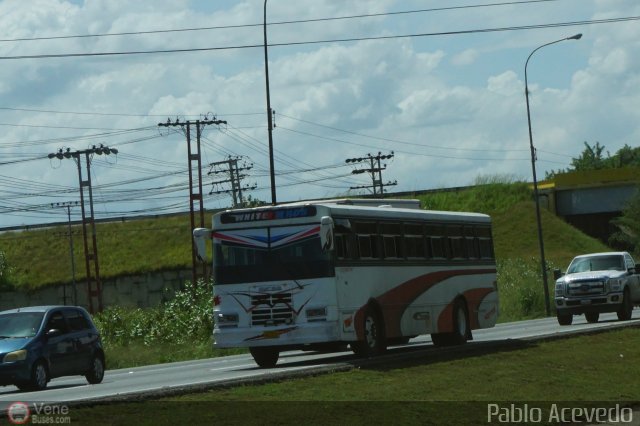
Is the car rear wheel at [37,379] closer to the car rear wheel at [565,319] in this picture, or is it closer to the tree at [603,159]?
the car rear wheel at [565,319]

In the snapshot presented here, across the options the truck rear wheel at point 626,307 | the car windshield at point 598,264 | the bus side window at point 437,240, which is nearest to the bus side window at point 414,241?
the bus side window at point 437,240

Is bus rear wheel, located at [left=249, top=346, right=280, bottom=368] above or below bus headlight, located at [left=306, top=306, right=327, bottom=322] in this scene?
below

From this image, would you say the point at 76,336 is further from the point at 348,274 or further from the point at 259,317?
the point at 348,274

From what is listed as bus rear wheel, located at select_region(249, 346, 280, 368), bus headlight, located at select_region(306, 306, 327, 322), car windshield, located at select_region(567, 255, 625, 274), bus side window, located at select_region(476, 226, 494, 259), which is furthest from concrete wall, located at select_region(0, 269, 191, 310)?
bus headlight, located at select_region(306, 306, 327, 322)

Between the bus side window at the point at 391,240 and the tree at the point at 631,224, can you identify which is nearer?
the bus side window at the point at 391,240

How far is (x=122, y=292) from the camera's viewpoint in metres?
103

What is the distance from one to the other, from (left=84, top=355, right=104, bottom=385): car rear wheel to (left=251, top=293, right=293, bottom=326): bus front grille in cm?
352

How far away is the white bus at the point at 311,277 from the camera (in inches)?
1009

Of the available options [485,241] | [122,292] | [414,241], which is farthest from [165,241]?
[414,241]

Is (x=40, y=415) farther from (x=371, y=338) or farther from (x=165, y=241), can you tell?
(x=165, y=241)

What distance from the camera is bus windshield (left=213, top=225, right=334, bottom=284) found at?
25.8 m

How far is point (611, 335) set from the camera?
94.5ft

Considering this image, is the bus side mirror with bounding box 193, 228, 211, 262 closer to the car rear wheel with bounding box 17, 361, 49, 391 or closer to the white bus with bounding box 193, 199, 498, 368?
A: the white bus with bounding box 193, 199, 498, 368

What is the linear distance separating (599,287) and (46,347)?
1903 centimetres
